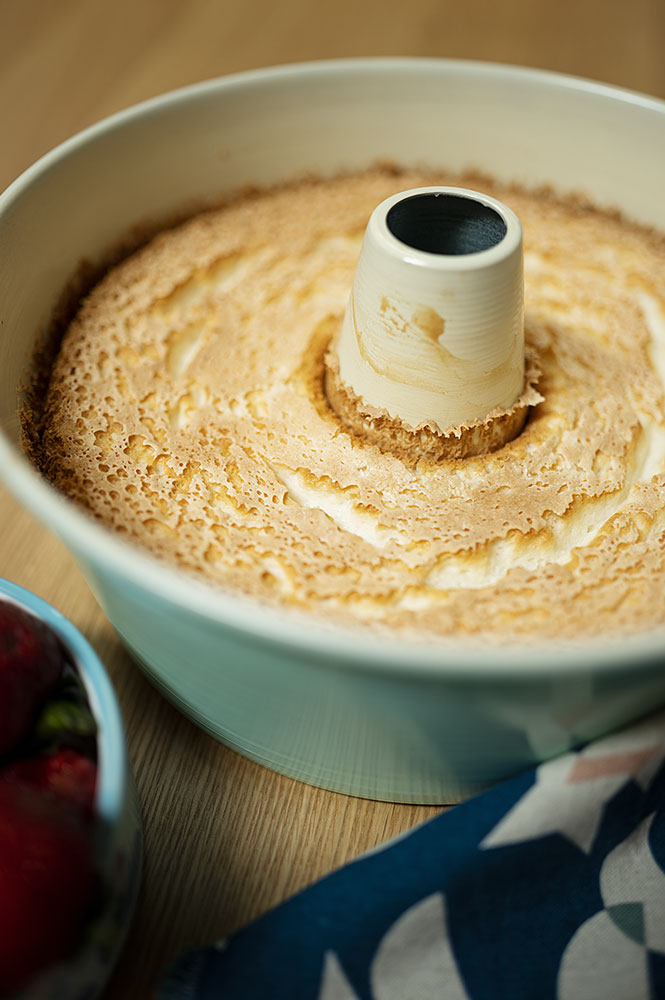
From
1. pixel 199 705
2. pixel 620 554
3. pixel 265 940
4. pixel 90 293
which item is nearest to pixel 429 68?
pixel 90 293

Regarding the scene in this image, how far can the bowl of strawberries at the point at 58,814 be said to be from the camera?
1.78 ft

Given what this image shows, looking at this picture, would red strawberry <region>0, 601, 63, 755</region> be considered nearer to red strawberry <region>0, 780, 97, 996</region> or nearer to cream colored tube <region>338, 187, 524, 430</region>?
red strawberry <region>0, 780, 97, 996</region>

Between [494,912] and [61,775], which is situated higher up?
[61,775]

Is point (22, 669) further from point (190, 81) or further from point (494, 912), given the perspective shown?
point (190, 81)

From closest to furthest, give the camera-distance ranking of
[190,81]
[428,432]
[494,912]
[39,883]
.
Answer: [39,883] → [494,912] → [428,432] → [190,81]

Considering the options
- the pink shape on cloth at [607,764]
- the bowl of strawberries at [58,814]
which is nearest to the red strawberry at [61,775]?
the bowl of strawberries at [58,814]

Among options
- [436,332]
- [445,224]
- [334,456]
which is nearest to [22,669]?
[334,456]

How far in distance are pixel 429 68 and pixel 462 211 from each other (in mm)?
393

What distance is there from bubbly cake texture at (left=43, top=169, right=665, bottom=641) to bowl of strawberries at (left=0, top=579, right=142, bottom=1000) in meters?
0.12

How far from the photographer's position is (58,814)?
576mm

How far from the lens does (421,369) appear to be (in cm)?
77

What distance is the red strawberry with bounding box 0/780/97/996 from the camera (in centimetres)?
54

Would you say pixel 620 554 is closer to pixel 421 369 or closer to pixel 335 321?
pixel 421 369

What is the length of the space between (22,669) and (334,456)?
32 centimetres
